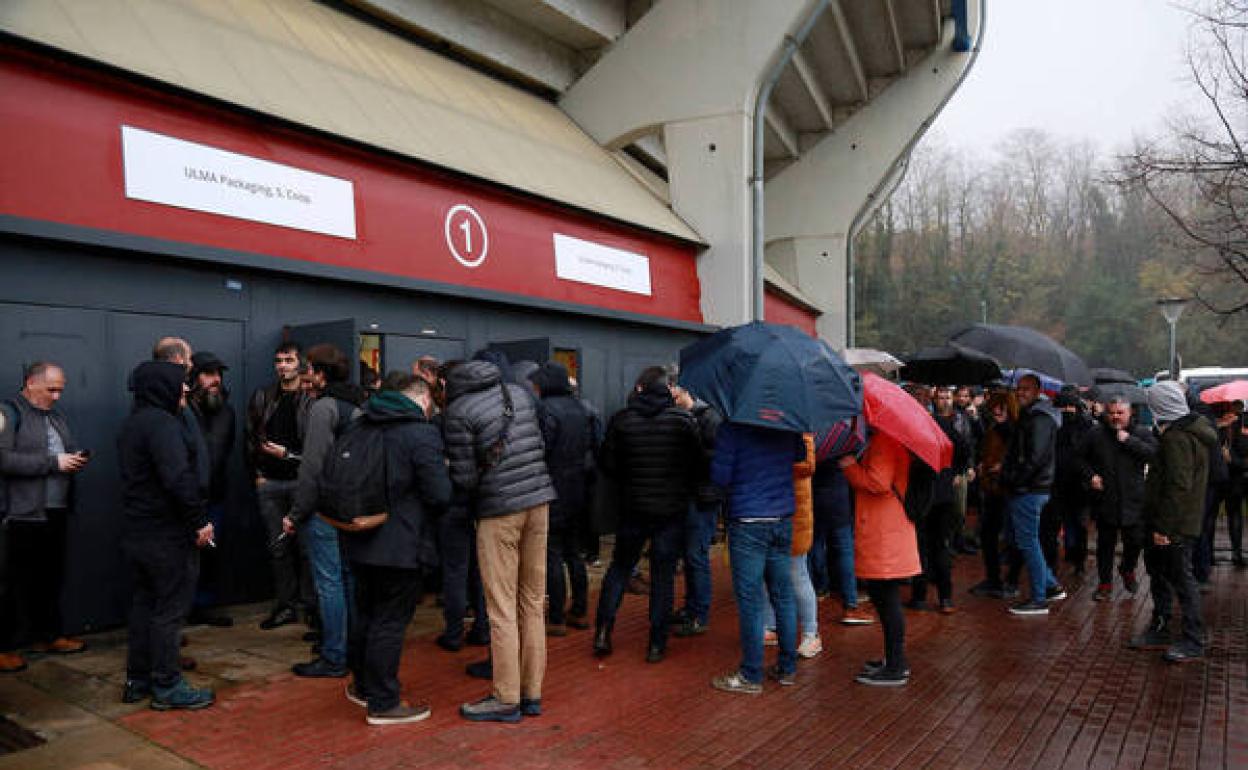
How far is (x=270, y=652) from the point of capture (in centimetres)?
560

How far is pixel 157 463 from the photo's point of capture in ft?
14.3

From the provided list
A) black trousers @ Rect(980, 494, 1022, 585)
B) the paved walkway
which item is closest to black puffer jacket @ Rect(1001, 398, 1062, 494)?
black trousers @ Rect(980, 494, 1022, 585)

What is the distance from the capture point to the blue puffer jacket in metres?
4.90

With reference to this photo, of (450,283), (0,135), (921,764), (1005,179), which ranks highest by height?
(1005,179)

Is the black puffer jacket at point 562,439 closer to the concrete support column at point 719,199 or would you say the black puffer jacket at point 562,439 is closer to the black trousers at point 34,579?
the black trousers at point 34,579

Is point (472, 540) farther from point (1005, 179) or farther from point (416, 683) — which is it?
point (1005, 179)

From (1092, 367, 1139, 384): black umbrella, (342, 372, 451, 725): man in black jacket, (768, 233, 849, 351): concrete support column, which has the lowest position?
(342, 372, 451, 725): man in black jacket

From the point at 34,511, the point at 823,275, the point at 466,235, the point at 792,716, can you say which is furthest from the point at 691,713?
the point at 823,275

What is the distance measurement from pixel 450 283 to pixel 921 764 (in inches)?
246

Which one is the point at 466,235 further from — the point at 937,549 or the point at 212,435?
the point at 937,549

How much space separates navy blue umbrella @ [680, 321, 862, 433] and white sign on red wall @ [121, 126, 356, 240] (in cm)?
438

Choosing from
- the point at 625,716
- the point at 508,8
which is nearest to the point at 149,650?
the point at 625,716

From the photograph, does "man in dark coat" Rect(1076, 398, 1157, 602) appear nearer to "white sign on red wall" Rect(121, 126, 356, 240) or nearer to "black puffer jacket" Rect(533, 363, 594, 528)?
"black puffer jacket" Rect(533, 363, 594, 528)

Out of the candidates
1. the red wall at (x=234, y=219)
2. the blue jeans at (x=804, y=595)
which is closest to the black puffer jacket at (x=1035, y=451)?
the blue jeans at (x=804, y=595)
